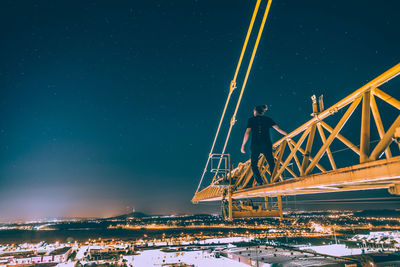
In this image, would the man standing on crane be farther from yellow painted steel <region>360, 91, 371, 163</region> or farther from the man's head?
yellow painted steel <region>360, 91, 371, 163</region>

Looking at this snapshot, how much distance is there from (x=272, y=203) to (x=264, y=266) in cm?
2558

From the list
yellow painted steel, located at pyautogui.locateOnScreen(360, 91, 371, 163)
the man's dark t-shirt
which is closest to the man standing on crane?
the man's dark t-shirt

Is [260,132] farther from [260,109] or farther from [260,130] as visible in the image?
[260,109]

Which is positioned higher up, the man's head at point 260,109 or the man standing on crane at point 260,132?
the man's head at point 260,109

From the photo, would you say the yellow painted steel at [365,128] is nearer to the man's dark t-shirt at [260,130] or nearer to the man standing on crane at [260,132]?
the man standing on crane at [260,132]

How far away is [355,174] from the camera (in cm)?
340

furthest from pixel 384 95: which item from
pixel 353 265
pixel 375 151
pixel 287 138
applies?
pixel 353 265

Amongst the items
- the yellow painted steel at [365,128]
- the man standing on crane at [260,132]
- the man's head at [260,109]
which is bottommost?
the yellow painted steel at [365,128]

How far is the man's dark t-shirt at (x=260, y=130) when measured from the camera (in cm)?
602

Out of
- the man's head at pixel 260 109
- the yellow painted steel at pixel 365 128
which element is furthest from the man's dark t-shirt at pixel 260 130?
the yellow painted steel at pixel 365 128

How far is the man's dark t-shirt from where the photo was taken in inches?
237

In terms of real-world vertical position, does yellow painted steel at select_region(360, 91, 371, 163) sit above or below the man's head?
below

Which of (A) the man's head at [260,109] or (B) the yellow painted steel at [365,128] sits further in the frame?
(A) the man's head at [260,109]

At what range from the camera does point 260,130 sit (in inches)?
240
